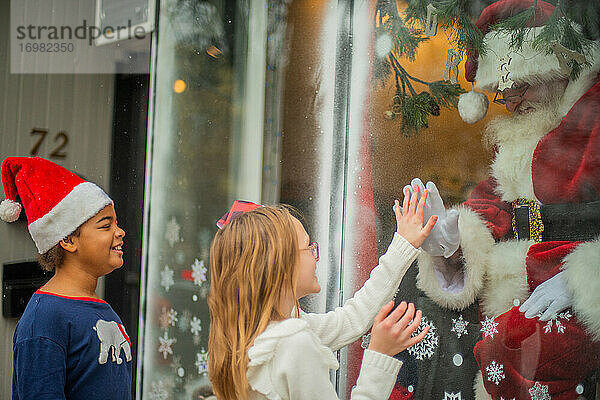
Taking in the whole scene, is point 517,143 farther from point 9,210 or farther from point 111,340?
point 9,210

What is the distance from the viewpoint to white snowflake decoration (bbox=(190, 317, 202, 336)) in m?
2.73

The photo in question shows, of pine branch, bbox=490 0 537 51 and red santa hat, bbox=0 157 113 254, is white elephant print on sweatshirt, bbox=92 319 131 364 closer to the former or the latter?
red santa hat, bbox=0 157 113 254

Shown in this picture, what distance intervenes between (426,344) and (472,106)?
733mm

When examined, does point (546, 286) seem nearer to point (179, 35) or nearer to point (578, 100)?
point (578, 100)

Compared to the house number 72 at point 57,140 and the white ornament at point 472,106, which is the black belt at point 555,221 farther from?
the house number 72 at point 57,140

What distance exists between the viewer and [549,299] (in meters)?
1.90

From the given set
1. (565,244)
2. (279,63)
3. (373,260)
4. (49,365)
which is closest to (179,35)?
(279,63)

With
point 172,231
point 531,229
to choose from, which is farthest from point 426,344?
point 172,231

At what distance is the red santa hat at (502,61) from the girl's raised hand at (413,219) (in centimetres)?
29

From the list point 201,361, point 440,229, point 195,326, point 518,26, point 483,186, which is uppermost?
point 518,26

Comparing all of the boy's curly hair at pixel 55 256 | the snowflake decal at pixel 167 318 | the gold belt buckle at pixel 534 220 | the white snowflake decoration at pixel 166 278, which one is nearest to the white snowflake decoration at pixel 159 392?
the snowflake decal at pixel 167 318

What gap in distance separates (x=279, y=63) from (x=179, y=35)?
0.49 m

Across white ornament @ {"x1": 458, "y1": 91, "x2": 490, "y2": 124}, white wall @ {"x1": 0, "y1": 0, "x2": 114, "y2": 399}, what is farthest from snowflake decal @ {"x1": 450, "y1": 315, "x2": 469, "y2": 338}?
white wall @ {"x1": 0, "y1": 0, "x2": 114, "y2": 399}

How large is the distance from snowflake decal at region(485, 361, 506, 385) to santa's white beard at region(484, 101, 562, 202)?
1.55ft
